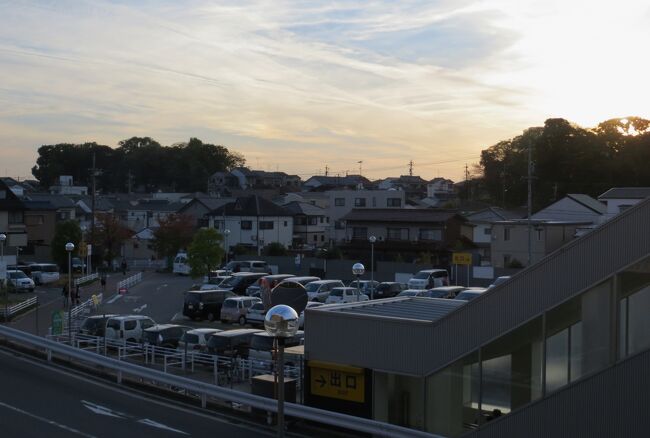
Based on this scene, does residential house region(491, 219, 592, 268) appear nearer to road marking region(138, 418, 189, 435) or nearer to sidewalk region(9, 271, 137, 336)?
sidewalk region(9, 271, 137, 336)

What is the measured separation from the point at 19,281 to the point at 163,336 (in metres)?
21.4

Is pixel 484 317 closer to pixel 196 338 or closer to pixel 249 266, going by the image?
pixel 196 338

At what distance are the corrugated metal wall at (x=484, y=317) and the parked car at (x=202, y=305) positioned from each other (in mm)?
18989

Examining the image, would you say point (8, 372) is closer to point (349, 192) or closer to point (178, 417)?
point (178, 417)

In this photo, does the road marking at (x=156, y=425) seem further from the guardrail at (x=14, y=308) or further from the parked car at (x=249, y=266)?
the parked car at (x=249, y=266)

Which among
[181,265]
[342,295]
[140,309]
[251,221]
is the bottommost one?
[140,309]

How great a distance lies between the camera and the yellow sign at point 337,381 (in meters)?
13.2

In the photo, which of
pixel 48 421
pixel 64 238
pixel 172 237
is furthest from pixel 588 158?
pixel 48 421

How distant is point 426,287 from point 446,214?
13672mm

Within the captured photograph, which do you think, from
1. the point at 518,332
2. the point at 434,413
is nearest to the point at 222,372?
the point at 434,413

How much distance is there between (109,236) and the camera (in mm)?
58969

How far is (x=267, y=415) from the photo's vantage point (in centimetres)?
1317

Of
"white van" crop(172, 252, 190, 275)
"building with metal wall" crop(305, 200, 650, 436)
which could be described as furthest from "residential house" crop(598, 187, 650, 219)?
"building with metal wall" crop(305, 200, 650, 436)

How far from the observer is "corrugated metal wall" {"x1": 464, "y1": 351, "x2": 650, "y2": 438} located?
10.5 metres
